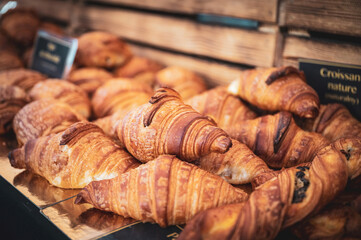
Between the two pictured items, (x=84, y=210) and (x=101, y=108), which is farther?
(x=101, y=108)

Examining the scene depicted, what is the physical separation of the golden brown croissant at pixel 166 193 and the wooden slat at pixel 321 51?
1151 millimetres

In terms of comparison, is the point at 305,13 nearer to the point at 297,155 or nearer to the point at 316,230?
the point at 297,155

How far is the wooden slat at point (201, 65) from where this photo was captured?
285 centimetres

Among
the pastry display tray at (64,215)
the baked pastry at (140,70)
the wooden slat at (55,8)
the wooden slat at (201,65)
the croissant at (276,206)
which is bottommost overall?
the pastry display tray at (64,215)

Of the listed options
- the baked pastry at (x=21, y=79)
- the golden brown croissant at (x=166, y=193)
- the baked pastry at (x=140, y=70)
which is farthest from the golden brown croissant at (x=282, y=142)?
the baked pastry at (x=21, y=79)

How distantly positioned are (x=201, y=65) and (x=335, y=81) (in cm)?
129

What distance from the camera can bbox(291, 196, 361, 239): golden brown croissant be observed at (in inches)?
50.3

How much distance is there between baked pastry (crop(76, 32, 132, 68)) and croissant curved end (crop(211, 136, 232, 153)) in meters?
2.14

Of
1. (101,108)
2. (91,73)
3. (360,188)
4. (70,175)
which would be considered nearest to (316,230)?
(360,188)

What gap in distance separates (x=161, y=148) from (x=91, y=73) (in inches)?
71.3

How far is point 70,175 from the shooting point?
174 centimetres

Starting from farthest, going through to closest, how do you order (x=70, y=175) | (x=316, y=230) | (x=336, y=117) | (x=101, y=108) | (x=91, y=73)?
(x=91, y=73)
(x=101, y=108)
(x=336, y=117)
(x=70, y=175)
(x=316, y=230)

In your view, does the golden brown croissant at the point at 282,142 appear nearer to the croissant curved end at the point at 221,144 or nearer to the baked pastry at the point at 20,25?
the croissant curved end at the point at 221,144

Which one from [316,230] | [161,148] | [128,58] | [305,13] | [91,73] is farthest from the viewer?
[128,58]
